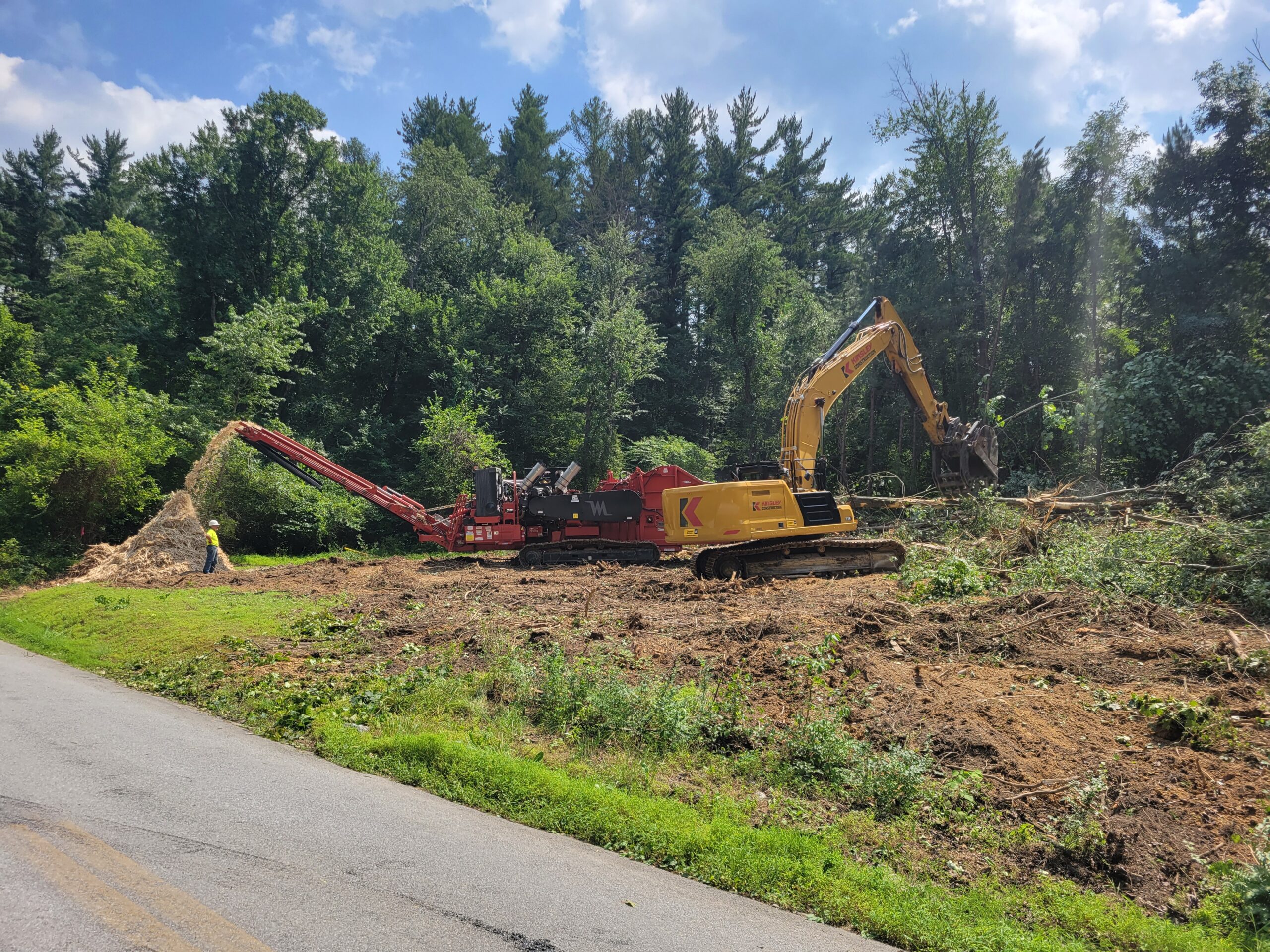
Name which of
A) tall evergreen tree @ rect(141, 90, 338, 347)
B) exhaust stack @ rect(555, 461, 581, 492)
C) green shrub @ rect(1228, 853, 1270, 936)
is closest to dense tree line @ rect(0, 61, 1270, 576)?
tall evergreen tree @ rect(141, 90, 338, 347)

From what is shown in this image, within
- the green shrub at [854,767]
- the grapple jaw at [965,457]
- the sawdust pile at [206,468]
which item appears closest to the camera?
the green shrub at [854,767]

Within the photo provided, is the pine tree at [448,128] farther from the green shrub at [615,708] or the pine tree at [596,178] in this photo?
the green shrub at [615,708]

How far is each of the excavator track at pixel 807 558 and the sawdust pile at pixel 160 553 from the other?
415 inches

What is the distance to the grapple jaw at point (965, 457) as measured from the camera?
15.7 meters

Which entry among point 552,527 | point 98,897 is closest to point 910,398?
point 552,527

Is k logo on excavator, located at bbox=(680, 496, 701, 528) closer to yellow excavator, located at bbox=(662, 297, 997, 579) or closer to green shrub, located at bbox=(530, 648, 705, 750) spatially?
yellow excavator, located at bbox=(662, 297, 997, 579)

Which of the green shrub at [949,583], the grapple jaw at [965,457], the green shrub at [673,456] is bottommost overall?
the green shrub at [949,583]

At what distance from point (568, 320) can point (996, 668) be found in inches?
1066

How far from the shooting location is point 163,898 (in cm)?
352

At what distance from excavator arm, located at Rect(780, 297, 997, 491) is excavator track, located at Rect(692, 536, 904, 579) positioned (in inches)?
46.9

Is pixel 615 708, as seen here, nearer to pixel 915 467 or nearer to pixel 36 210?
pixel 915 467

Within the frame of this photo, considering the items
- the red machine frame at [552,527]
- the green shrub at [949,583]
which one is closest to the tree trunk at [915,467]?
the red machine frame at [552,527]

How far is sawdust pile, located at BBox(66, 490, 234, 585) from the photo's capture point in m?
15.5

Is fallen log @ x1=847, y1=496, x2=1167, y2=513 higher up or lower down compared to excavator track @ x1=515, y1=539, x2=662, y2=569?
higher up
